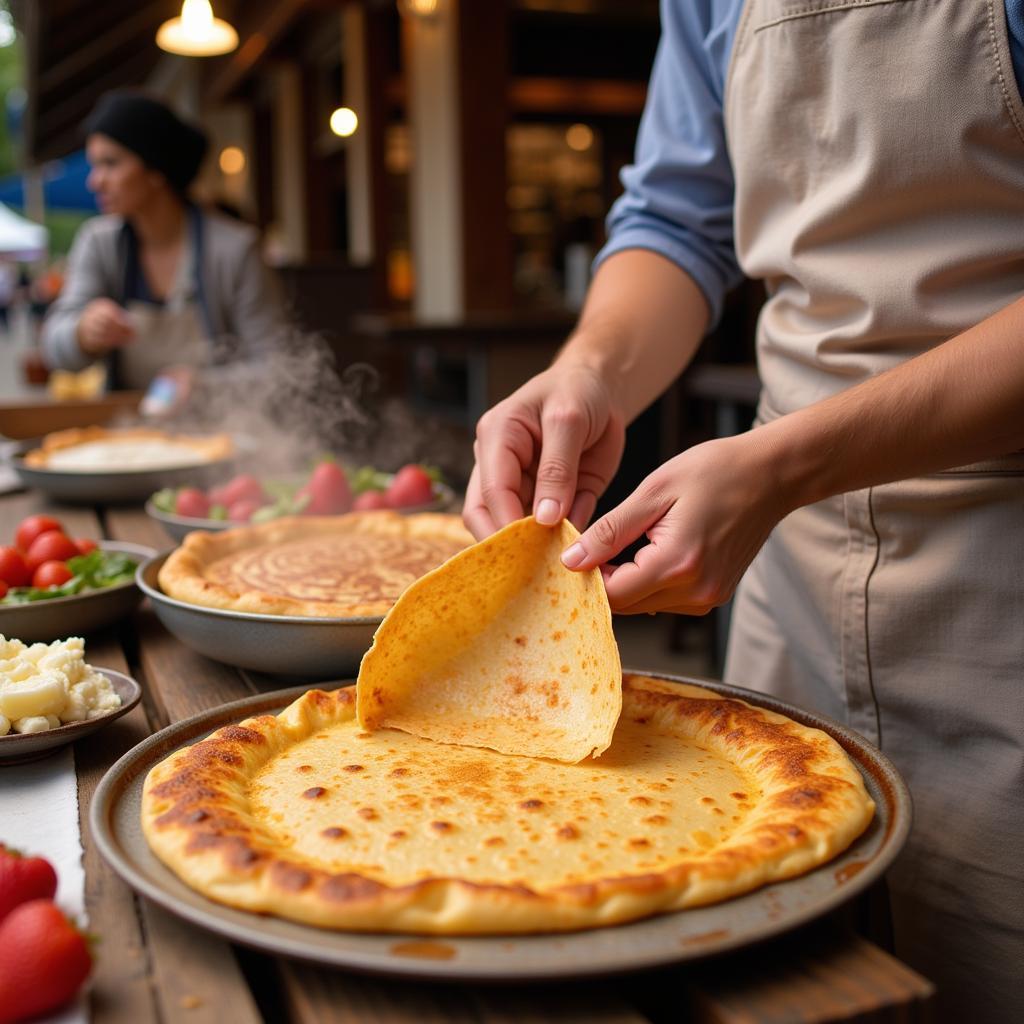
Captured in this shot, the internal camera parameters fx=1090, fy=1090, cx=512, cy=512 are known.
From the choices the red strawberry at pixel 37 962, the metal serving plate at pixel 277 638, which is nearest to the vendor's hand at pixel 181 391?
the metal serving plate at pixel 277 638

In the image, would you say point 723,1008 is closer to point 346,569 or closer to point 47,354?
point 346,569

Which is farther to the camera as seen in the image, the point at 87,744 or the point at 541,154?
the point at 541,154

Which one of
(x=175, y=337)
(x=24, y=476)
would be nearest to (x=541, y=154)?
(x=175, y=337)

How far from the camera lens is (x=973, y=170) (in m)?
1.29

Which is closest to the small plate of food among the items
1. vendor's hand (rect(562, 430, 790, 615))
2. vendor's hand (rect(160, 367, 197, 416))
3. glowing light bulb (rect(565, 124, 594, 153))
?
vendor's hand (rect(160, 367, 197, 416))

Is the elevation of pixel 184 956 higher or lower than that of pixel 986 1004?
higher

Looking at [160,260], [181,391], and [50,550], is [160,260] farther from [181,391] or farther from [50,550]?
[50,550]

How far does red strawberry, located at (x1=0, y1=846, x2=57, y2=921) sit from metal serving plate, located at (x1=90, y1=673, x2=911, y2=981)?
0.04m

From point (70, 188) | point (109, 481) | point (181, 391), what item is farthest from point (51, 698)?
point (70, 188)

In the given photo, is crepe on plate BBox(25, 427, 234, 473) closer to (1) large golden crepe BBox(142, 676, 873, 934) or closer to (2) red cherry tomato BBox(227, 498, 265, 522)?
(2) red cherry tomato BBox(227, 498, 265, 522)

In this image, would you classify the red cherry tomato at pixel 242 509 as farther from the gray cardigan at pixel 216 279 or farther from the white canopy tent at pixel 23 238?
the white canopy tent at pixel 23 238

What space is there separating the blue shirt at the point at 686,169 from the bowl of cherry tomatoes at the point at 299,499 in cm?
63

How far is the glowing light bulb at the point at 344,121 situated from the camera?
990 centimetres

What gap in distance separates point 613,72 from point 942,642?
1096 centimetres
